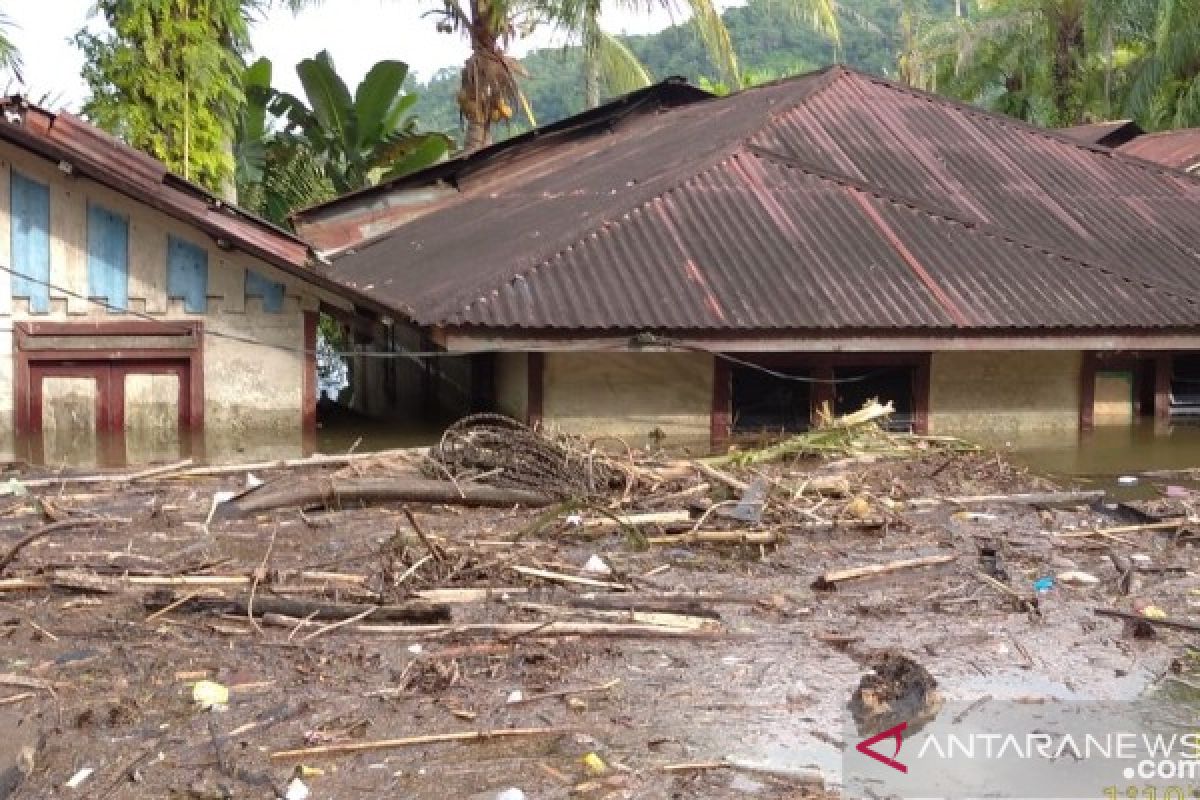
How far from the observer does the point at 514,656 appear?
6754mm

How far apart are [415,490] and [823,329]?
513cm

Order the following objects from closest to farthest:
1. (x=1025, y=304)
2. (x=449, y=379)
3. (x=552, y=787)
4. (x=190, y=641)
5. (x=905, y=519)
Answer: (x=552, y=787)
(x=190, y=641)
(x=905, y=519)
(x=1025, y=304)
(x=449, y=379)

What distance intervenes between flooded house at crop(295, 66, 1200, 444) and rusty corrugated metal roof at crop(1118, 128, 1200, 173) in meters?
3.72

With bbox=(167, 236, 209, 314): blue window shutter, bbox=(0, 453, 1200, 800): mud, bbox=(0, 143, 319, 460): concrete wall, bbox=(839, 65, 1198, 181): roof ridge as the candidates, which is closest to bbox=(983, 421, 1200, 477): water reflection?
bbox=(0, 453, 1200, 800): mud

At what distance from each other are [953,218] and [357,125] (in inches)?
512

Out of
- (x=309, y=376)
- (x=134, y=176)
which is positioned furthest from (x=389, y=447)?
(x=134, y=176)

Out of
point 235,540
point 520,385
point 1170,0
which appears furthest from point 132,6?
point 1170,0

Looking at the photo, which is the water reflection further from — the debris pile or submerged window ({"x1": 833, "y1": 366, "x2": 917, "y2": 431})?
the debris pile

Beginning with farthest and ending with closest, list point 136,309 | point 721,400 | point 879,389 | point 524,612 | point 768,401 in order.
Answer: point 879,389
point 768,401
point 136,309
point 721,400
point 524,612

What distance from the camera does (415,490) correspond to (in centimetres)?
1023

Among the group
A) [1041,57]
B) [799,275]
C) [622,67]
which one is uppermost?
[1041,57]

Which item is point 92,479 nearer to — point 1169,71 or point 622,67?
point 622,67

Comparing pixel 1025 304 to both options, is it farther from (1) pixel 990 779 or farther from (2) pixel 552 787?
(2) pixel 552 787

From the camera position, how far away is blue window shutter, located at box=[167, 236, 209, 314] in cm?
1480
